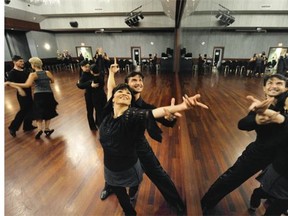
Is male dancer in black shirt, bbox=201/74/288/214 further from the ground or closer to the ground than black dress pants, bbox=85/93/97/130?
further from the ground

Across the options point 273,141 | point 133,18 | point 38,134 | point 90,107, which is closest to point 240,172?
point 273,141

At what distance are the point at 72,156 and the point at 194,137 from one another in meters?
1.88

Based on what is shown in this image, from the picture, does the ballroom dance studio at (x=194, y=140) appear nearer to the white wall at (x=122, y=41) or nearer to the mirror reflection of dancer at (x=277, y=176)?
the mirror reflection of dancer at (x=277, y=176)

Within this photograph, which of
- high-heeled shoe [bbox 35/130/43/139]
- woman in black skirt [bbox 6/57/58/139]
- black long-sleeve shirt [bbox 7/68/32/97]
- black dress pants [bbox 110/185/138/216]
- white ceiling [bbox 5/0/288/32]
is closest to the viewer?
black dress pants [bbox 110/185/138/216]

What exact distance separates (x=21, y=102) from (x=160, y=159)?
8.98 ft

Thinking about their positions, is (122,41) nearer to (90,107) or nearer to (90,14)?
(90,14)

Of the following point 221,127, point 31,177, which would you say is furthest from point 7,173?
point 221,127

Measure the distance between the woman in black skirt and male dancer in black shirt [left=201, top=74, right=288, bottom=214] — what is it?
287cm

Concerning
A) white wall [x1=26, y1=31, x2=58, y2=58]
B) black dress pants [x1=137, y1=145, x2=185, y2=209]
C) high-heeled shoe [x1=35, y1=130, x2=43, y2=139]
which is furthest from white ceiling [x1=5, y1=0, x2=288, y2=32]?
black dress pants [x1=137, y1=145, x2=185, y2=209]

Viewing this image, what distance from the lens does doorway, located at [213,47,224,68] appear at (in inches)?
47.1

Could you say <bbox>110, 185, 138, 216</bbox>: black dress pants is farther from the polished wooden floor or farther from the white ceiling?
the white ceiling

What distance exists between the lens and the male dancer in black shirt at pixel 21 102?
284cm

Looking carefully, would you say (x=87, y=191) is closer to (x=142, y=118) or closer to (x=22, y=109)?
(x=142, y=118)

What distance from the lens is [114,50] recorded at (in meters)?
13.9
